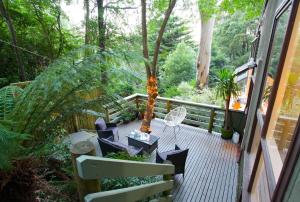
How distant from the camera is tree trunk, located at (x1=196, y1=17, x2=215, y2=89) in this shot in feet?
Answer: 27.4

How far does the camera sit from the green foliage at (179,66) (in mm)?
11375

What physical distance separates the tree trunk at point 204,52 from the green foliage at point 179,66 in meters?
2.66

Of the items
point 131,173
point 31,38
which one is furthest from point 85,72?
point 31,38

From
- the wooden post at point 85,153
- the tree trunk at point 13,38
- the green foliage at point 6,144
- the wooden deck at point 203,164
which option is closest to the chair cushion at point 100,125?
the wooden deck at point 203,164

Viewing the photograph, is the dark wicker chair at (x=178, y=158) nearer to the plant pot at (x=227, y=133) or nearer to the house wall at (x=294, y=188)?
the plant pot at (x=227, y=133)

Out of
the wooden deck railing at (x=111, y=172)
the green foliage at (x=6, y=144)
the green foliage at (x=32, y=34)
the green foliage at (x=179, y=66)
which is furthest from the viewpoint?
the green foliage at (x=179, y=66)

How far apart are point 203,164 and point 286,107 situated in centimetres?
285

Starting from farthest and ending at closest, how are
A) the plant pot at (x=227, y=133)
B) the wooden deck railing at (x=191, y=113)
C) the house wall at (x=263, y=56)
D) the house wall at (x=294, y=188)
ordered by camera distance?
1. the wooden deck railing at (x=191, y=113)
2. the plant pot at (x=227, y=133)
3. the house wall at (x=263, y=56)
4. the house wall at (x=294, y=188)

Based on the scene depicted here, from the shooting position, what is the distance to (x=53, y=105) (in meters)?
1.30

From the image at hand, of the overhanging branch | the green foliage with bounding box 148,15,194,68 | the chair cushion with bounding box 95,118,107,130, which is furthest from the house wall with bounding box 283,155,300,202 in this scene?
the green foliage with bounding box 148,15,194,68

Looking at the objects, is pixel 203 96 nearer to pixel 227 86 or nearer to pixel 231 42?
pixel 227 86

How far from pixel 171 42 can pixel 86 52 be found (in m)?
12.0

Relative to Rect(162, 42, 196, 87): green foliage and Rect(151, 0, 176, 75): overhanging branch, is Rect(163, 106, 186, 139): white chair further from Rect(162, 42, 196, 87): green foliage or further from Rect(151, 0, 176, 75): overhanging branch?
Rect(162, 42, 196, 87): green foliage

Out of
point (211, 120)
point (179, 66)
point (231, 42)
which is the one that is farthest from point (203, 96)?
point (231, 42)
